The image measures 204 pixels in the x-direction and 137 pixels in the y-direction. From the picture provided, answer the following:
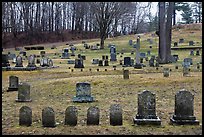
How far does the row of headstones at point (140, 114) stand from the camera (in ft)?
33.3

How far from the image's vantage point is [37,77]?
22844 millimetres

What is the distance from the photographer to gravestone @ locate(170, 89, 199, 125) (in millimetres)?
10430

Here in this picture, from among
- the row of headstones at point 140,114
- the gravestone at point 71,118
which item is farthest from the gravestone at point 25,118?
the gravestone at point 71,118

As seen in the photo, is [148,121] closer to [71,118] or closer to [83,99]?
[71,118]

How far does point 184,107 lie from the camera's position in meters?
10.5

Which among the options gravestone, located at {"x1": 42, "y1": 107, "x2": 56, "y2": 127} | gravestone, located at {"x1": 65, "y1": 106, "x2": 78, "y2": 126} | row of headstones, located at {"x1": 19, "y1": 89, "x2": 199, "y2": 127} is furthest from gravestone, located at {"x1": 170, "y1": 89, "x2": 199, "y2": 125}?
gravestone, located at {"x1": 42, "y1": 107, "x2": 56, "y2": 127}

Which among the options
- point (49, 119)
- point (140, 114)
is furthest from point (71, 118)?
point (140, 114)

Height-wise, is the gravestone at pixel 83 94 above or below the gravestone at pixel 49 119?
above

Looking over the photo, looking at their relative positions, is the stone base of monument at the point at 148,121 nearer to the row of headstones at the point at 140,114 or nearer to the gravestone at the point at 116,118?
the row of headstones at the point at 140,114

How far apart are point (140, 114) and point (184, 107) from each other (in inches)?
43.7

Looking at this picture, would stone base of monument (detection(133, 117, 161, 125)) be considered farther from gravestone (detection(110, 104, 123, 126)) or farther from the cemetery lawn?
gravestone (detection(110, 104, 123, 126))

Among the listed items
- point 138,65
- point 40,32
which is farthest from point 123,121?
point 40,32

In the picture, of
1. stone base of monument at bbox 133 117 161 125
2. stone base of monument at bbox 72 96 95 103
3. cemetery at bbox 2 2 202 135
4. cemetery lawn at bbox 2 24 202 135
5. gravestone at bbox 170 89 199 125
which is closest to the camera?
cemetery lawn at bbox 2 24 202 135

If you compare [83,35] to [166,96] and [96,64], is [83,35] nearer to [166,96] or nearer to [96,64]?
[96,64]
